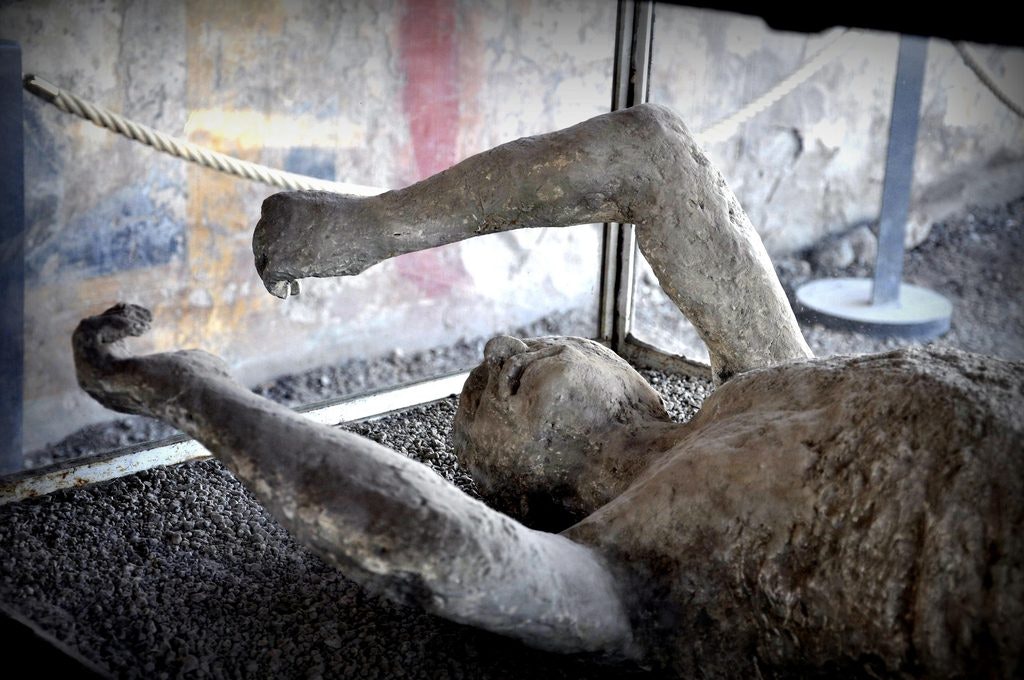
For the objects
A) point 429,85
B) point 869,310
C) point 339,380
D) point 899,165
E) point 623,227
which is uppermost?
point 429,85

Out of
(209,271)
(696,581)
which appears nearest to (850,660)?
(696,581)

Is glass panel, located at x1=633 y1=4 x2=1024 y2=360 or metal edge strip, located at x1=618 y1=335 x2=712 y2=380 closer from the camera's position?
metal edge strip, located at x1=618 y1=335 x2=712 y2=380

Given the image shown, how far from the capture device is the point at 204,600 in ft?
6.24

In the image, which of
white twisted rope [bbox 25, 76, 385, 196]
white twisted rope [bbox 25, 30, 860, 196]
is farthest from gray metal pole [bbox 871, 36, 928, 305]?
white twisted rope [bbox 25, 76, 385, 196]

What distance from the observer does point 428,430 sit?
2.70 m

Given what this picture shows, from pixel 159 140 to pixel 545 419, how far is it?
153 centimetres

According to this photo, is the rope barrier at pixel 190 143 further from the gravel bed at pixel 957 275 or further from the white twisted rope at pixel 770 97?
the gravel bed at pixel 957 275

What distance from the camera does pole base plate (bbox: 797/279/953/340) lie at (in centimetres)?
447

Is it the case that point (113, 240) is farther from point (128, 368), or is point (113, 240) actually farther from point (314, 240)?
point (128, 368)

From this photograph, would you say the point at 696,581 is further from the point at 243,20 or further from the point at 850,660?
the point at 243,20

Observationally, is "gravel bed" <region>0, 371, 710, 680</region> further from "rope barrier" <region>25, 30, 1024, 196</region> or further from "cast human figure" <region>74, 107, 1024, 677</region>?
"rope barrier" <region>25, 30, 1024, 196</region>

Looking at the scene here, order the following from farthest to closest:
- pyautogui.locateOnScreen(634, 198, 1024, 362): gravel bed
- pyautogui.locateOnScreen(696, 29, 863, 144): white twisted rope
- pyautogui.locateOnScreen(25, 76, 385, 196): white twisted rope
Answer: pyautogui.locateOnScreen(634, 198, 1024, 362): gravel bed, pyautogui.locateOnScreen(696, 29, 863, 144): white twisted rope, pyautogui.locateOnScreen(25, 76, 385, 196): white twisted rope

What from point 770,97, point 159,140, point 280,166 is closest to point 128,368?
point 159,140

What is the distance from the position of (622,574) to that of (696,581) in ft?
0.37
